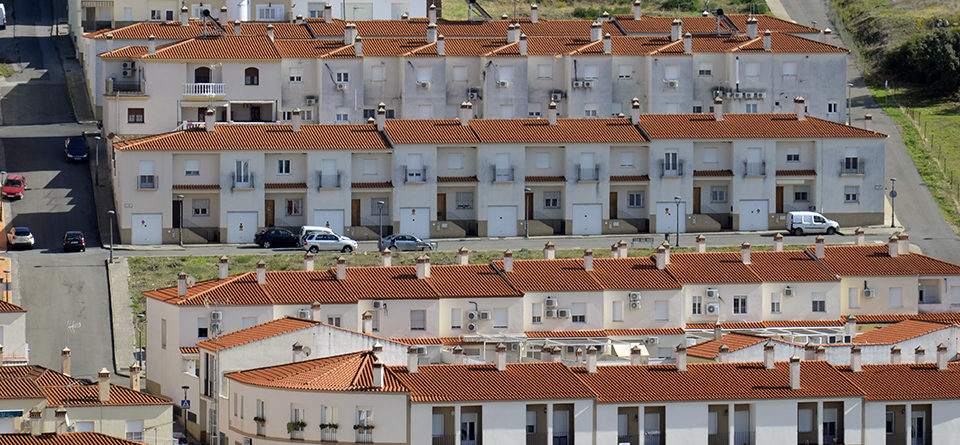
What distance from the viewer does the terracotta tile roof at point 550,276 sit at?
416ft

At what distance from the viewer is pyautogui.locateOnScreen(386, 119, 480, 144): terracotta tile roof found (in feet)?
481

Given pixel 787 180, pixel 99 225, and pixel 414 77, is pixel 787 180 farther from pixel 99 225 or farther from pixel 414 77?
pixel 99 225

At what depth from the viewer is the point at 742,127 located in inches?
5940

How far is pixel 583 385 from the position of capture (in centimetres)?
10469

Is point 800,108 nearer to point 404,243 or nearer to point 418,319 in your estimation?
point 404,243

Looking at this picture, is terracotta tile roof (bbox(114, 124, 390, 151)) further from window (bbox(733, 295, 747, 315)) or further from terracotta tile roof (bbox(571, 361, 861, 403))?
terracotta tile roof (bbox(571, 361, 861, 403))

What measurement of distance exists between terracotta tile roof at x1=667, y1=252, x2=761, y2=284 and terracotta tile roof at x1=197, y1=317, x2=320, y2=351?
902 inches

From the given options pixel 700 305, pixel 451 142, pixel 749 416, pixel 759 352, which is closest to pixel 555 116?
pixel 451 142

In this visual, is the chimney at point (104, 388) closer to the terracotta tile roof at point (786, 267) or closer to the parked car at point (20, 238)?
the parked car at point (20, 238)

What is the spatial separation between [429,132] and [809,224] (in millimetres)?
21049

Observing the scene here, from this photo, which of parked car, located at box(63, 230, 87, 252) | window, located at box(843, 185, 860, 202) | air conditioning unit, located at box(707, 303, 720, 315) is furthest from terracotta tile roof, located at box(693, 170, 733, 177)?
parked car, located at box(63, 230, 87, 252)

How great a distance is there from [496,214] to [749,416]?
4371cm

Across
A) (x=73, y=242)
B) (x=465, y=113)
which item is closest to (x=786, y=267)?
(x=465, y=113)

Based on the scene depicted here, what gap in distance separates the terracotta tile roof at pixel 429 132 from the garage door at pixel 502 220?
3880 mm
